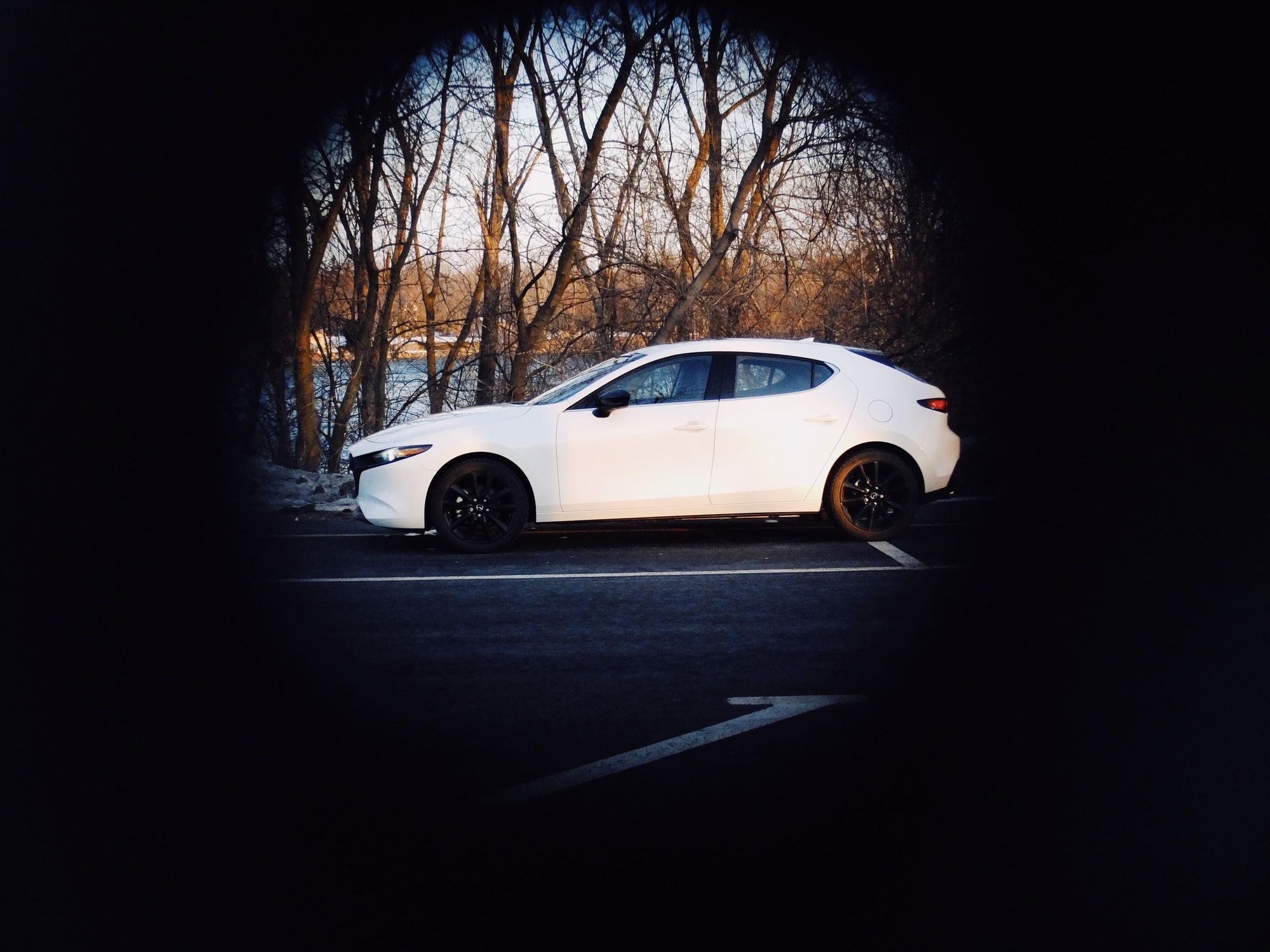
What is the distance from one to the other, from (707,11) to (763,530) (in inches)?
335

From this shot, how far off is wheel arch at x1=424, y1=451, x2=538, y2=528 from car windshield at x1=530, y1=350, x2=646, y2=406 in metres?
0.60

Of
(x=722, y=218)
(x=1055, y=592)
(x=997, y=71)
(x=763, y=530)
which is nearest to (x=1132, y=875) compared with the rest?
(x=1055, y=592)

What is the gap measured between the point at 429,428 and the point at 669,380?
1840 millimetres

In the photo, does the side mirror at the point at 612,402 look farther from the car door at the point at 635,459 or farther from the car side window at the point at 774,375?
the car side window at the point at 774,375

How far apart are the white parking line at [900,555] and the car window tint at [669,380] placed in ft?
5.72

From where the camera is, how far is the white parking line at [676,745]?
3.79 meters

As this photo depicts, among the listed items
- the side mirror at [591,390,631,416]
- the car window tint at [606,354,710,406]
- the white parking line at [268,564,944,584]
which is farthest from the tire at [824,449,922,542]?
the side mirror at [591,390,631,416]

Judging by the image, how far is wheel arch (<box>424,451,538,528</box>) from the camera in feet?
28.0

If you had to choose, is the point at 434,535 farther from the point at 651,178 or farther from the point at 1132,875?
the point at 651,178

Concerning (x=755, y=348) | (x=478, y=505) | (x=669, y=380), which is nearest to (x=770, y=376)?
(x=755, y=348)

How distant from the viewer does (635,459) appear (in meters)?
8.52

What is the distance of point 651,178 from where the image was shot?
664 inches

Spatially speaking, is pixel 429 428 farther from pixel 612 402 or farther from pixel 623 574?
pixel 623 574

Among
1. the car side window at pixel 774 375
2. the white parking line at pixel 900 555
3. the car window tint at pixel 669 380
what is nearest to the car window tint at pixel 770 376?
the car side window at pixel 774 375
